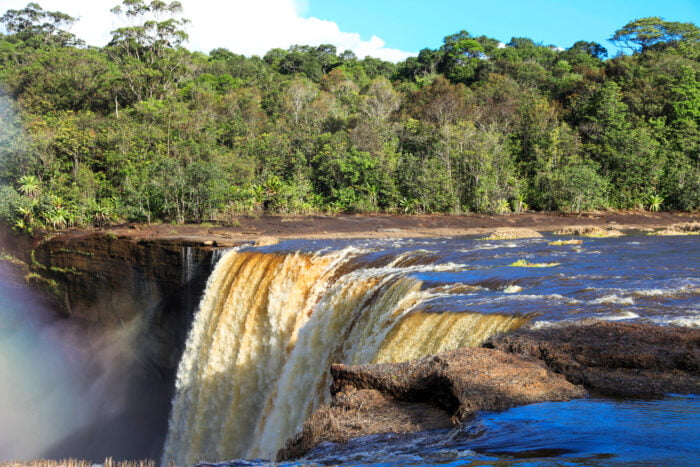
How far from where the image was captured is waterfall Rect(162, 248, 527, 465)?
815 centimetres

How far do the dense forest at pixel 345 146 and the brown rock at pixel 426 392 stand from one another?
22058 millimetres

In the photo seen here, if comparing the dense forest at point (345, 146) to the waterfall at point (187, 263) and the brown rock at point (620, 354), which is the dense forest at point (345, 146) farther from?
the brown rock at point (620, 354)

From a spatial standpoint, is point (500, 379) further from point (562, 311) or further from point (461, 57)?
point (461, 57)

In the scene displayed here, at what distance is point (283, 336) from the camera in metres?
12.7

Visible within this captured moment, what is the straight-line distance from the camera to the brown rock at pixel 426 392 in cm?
499

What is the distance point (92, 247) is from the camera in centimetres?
2273

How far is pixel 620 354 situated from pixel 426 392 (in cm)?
197

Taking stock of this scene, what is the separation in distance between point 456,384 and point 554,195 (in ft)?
87.0

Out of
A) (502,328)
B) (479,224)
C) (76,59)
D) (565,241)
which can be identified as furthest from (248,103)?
(502,328)

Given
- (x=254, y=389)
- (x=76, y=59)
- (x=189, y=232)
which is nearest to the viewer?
(x=254, y=389)

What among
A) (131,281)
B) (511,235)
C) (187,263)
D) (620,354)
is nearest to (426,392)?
(620,354)

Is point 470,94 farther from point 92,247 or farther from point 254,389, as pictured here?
point 254,389

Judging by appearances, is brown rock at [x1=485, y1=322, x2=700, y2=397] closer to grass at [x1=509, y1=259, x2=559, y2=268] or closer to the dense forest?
grass at [x1=509, y1=259, x2=559, y2=268]

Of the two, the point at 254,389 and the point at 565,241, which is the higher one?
the point at 565,241
